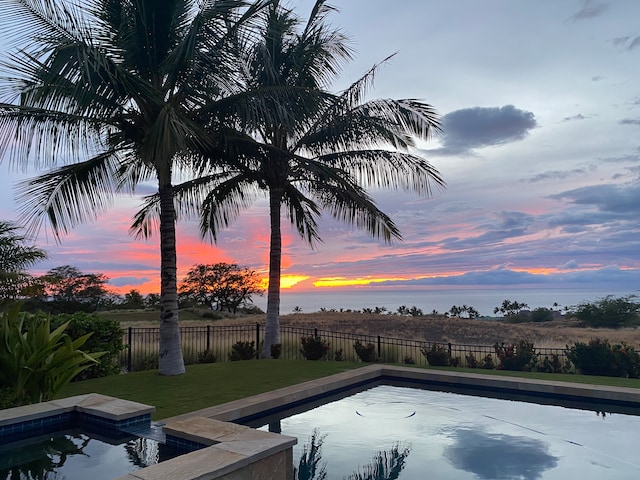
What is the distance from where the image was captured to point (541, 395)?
8750 mm

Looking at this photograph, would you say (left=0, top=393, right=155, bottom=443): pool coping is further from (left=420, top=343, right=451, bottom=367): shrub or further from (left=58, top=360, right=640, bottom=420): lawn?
(left=420, top=343, right=451, bottom=367): shrub

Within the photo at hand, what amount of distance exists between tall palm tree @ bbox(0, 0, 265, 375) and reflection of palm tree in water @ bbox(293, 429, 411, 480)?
4.84 metres

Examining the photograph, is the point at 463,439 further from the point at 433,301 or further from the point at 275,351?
the point at 433,301

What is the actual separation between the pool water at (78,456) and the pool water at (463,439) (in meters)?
1.82

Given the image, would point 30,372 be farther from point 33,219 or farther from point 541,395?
point 541,395

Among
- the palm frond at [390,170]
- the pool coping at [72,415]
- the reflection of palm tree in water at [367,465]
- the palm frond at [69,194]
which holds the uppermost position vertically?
the palm frond at [390,170]

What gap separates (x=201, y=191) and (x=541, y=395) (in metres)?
9.80

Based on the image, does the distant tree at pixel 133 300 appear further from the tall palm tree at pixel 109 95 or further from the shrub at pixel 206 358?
the tall palm tree at pixel 109 95

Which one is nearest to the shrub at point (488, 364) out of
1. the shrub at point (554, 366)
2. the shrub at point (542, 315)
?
the shrub at point (554, 366)

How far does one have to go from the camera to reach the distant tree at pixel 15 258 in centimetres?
1176

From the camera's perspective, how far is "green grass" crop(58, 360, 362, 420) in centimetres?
746

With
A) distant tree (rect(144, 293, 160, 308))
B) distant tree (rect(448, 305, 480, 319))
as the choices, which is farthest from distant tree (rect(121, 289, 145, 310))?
distant tree (rect(448, 305, 480, 319))

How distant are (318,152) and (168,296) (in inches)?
223

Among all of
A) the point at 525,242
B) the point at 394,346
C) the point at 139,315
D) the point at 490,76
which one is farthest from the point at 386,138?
the point at 139,315
